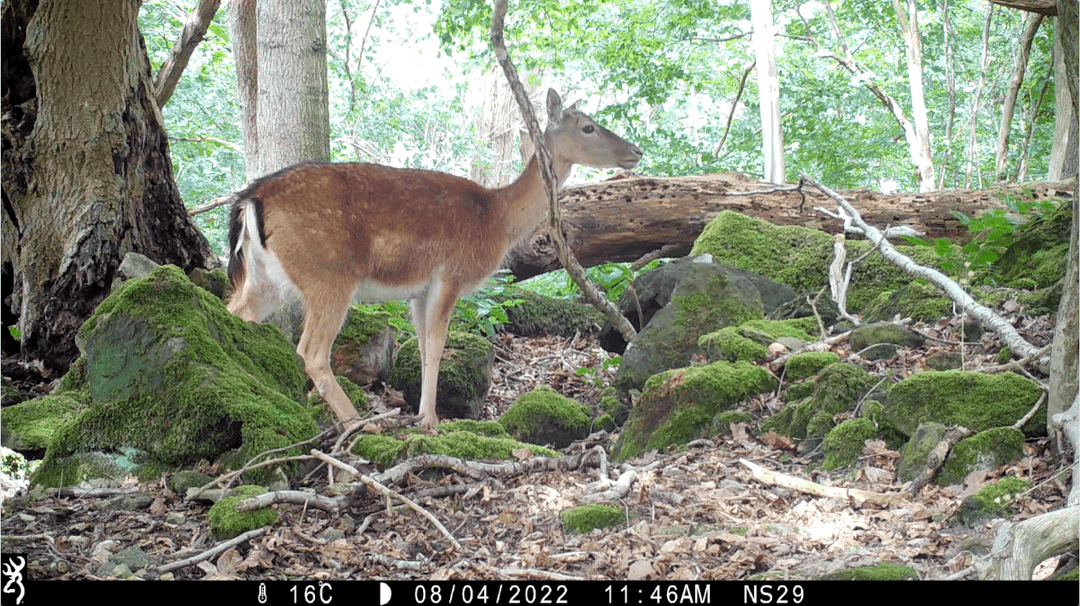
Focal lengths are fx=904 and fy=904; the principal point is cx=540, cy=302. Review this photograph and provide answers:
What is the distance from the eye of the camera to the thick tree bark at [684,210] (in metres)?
9.34

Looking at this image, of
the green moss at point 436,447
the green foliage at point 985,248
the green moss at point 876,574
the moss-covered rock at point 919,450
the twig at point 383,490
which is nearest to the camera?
the green moss at point 876,574

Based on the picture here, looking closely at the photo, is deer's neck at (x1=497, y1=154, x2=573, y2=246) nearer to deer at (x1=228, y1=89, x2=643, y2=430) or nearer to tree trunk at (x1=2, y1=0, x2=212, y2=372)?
deer at (x1=228, y1=89, x2=643, y2=430)

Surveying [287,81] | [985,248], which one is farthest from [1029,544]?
[287,81]

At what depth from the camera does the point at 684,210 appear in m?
9.66

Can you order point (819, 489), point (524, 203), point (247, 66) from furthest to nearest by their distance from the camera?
point (247, 66)
point (524, 203)
point (819, 489)

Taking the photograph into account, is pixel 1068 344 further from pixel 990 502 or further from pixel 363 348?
pixel 363 348

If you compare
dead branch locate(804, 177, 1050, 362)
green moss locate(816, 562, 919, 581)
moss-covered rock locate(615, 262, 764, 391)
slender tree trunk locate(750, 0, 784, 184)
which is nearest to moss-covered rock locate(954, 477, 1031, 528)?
green moss locate(816, 562, 919, 581)

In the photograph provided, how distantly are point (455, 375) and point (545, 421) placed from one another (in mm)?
1203

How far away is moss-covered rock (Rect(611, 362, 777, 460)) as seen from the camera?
5391 mm

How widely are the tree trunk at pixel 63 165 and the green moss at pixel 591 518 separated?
3962 millimetres

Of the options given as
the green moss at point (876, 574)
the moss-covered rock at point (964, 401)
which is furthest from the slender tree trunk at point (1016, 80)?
the green moss at point (876, 574)

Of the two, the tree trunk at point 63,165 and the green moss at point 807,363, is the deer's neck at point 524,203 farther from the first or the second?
the tree trunk at point 63,165

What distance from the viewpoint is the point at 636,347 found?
22.1ft
